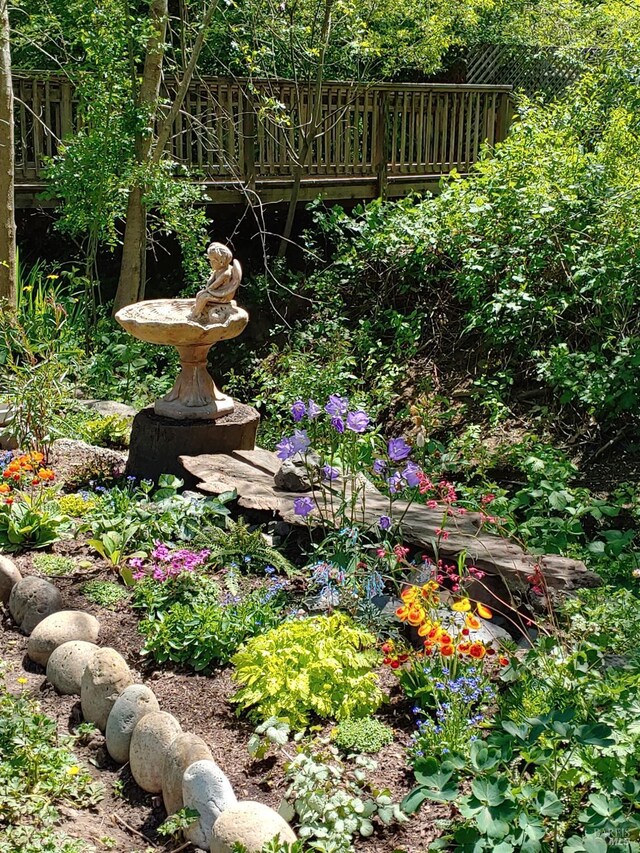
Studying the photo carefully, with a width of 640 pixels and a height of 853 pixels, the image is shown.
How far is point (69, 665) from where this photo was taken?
4.01 metres

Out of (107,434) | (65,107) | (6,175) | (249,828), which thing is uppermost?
(65,107)

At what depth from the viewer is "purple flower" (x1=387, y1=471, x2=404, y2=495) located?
446 cm

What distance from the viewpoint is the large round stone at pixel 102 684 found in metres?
3.71

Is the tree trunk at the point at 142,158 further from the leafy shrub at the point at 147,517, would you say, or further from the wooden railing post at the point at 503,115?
the wooden railing post at the point at 503,115

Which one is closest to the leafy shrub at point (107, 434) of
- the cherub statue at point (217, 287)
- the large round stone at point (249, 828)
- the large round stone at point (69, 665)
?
the cherub statue at point (217, 287)

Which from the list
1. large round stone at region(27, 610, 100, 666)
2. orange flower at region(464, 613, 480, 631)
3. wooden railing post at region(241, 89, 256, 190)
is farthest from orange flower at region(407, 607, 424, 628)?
wooden railing post at region(241, 89, 256, 190)

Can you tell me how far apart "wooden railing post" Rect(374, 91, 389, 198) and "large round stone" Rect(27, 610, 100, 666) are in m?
8.21

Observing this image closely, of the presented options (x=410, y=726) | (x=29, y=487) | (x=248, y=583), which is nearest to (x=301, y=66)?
(x=29, y=487)

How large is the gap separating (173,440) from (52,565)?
4.43ft

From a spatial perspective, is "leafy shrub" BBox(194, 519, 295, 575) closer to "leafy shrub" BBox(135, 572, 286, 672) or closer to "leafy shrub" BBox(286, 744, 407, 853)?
"leafy shrub" BBox(135, 572, 286, 672)

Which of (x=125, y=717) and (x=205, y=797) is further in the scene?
(x=125, y=717)

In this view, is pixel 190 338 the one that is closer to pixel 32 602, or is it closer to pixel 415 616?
pixel 32 602

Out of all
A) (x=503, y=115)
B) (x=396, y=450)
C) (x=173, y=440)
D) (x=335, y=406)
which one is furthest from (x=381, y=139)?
(x=396, y=450)

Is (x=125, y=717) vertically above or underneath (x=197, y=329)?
underneath
